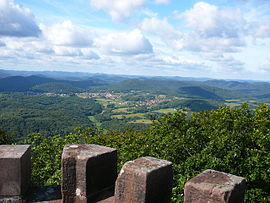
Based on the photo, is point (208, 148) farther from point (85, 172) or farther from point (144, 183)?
point (144, 183)

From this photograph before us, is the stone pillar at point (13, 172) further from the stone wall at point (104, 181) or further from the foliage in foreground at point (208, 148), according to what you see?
the foliage in foreground at point (208, 148)

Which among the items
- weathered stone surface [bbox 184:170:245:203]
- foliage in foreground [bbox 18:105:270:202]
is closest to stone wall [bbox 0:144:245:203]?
weathered stone surface [bbox 184:170:245:203]

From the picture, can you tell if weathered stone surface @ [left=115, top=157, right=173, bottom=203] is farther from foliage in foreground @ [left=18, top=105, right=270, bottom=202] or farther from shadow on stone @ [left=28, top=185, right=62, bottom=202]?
foliage in foreground @ [left=18, top=105, right=270, bottom=202]

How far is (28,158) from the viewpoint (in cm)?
398

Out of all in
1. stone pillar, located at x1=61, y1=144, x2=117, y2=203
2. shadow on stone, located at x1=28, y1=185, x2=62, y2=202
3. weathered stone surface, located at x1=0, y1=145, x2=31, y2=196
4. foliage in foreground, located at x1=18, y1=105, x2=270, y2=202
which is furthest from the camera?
foliage in foreground, located at x1=18, y1=105, x2=270, y2=202

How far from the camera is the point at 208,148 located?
11695 millimetres

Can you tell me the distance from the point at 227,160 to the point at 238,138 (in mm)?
2668

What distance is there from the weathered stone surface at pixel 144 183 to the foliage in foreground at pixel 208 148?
5726 mm

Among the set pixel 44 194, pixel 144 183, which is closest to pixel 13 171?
pixel 44 194

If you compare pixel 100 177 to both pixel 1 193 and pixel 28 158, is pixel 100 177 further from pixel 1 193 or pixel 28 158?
pixel 1 193

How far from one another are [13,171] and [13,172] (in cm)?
2

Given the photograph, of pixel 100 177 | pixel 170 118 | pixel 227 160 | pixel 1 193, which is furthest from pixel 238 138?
pixel 1 193

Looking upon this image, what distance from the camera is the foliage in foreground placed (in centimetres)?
1000

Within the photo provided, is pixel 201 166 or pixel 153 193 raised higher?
pixel 153 193
